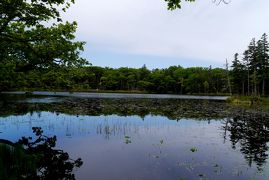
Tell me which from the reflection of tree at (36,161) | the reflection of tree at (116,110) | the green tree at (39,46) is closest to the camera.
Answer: the reflection of tree at (36,161)

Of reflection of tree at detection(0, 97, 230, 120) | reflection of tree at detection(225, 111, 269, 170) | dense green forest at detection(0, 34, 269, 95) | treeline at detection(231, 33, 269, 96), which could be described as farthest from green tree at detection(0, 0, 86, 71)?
treeline at detection(231, 33, 269, 96)

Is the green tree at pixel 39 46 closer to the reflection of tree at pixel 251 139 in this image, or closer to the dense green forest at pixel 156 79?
the dense green forest at pixel 156 79

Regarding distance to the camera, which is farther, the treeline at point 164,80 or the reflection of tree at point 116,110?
the treeline at point 164,80

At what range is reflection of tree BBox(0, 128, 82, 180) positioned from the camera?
24.7 ft

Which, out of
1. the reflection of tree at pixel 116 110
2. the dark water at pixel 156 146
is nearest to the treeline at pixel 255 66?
the reflection of tree at pixel 116 110

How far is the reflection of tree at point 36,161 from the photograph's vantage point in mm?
7526

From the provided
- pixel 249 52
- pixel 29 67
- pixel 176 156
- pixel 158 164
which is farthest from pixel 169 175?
pixel 249 52

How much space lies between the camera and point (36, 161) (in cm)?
884

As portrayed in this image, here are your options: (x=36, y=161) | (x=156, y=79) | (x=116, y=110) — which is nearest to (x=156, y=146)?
(x=36, y=161)

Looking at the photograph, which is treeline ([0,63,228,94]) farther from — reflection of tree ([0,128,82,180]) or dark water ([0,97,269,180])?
reflection of tree ([0,128,82,180])

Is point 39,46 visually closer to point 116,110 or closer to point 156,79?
point 116,110

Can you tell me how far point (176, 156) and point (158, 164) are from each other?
220 centimetres

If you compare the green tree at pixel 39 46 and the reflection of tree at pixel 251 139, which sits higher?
the green tree at pixel 39 46

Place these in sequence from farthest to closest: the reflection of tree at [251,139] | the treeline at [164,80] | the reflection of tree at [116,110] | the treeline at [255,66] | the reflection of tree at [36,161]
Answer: the treeline at [164,80], the treeline at [255,66], the reflection of tree at [116,110], the reflection of tree at [251,139], the reflection of tree at [36,161]
